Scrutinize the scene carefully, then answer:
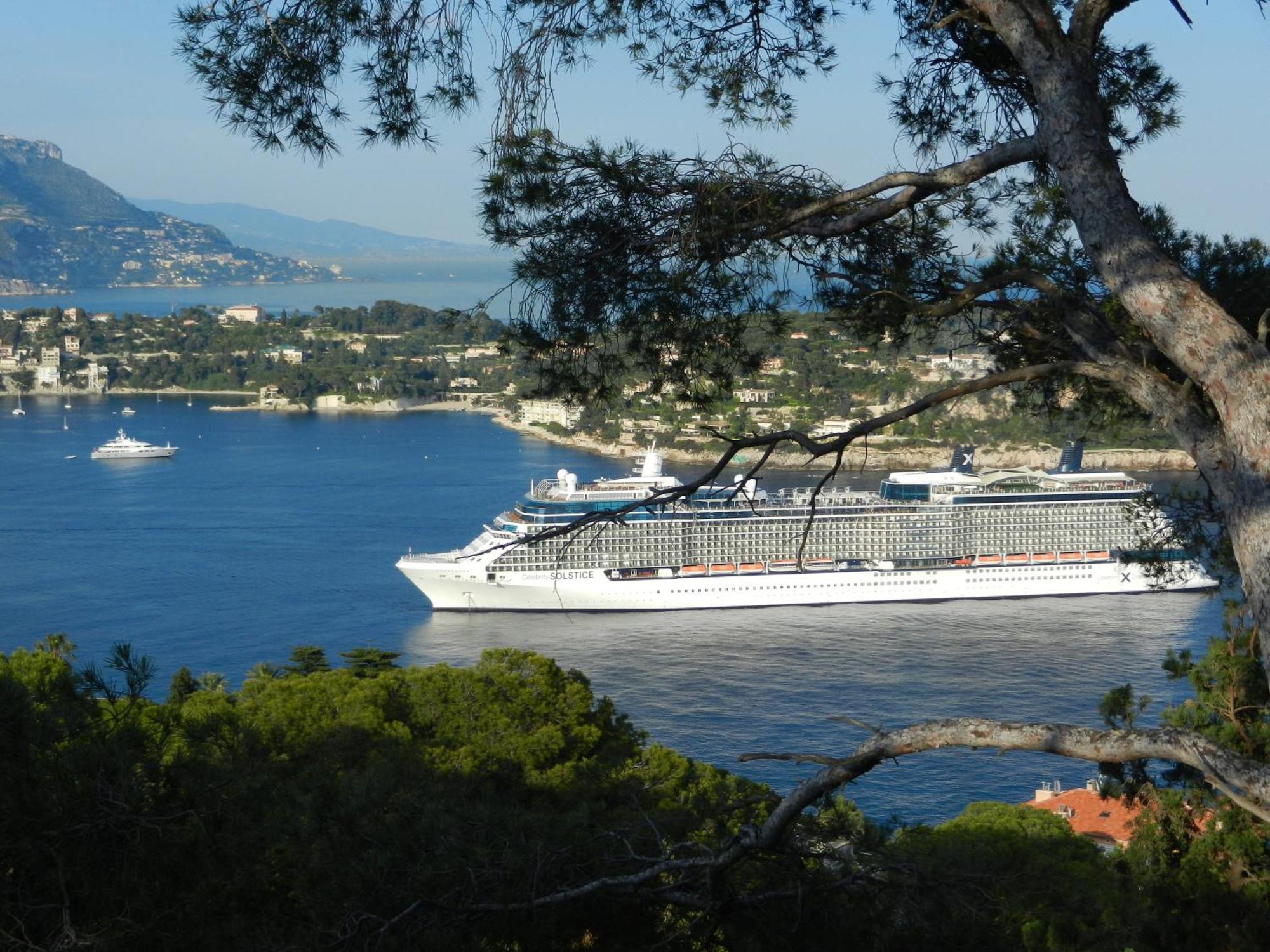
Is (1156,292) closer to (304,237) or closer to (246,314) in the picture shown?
(246,314)

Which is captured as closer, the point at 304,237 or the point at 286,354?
the point at 286,354

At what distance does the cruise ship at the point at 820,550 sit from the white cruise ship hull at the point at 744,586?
0.02 metres

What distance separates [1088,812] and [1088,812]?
16mm

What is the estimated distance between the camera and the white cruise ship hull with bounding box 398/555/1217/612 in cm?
1648

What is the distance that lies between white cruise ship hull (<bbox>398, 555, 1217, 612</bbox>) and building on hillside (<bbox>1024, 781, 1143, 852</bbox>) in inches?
324

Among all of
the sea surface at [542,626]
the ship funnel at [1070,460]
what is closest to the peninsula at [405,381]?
the ship funnel at [1070,460]

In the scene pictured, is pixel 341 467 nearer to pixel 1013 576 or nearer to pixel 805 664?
pixel 1013 576

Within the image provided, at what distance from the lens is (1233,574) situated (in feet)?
9.65

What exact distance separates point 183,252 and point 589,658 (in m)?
78.2

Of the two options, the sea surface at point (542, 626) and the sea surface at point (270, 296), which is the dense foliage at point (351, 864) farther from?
the sea surface at point (270, 296)

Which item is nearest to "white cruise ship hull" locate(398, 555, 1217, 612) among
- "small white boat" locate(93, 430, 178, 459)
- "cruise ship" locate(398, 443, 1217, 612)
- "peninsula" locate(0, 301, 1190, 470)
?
"cruise ship" locate(398, 443, 1217, 612)

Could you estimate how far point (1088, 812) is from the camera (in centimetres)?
827

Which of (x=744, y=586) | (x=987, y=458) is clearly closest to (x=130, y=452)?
(x=744, y=586)

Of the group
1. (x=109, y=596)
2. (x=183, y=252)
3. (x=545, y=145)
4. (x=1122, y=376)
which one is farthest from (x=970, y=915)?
(x=183, y=252)
